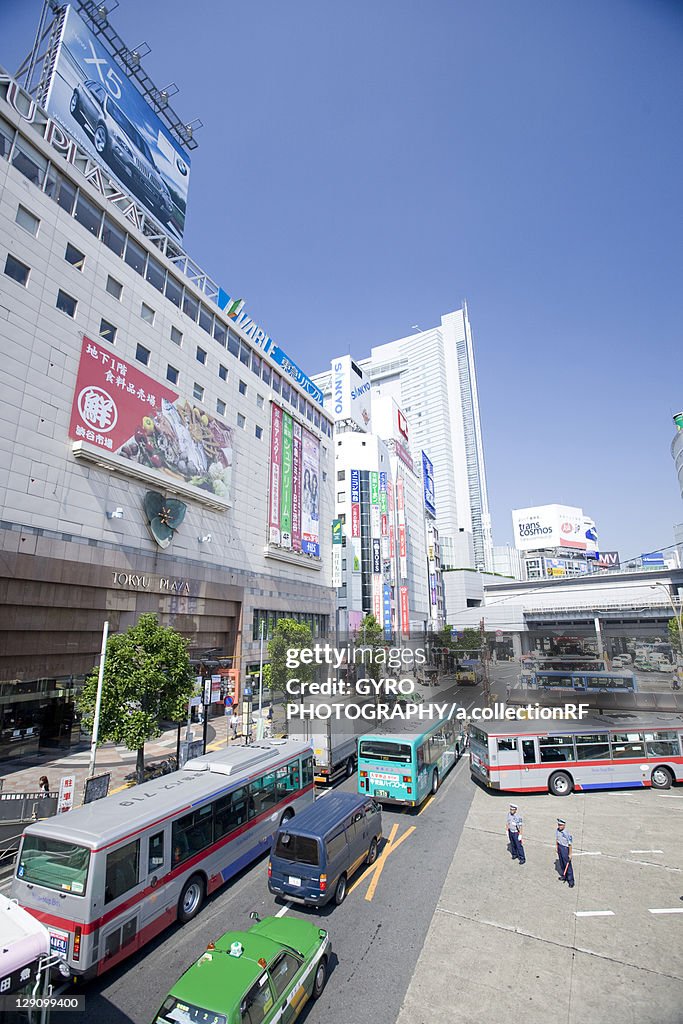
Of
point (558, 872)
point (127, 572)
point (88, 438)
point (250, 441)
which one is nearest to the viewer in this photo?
point (558, 872)

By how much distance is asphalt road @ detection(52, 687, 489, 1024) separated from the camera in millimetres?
7727

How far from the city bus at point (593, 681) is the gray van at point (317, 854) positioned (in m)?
28.6

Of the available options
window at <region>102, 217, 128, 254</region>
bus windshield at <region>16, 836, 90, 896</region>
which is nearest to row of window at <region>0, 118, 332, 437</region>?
window at <region>102, 217, 128, 254</region>

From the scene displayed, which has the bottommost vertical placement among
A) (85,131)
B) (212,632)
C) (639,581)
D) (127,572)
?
(212,632)

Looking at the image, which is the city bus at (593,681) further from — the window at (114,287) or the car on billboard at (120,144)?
the car on billboard at (120,144)

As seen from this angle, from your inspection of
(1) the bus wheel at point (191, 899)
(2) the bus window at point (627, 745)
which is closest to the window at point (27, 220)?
(1) the bus wheel at point (191, 899)

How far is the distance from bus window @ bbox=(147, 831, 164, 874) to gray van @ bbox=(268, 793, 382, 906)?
8.33 feet

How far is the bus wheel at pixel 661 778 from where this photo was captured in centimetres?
1883

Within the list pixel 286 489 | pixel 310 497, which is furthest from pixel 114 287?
pixel 310 497

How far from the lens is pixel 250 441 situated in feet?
144

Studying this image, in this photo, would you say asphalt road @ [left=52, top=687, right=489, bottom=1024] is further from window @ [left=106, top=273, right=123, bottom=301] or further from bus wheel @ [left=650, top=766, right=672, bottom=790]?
window @ [left=106, top=273, right=123, bottom=301]

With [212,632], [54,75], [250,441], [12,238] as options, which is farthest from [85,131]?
[212,632]

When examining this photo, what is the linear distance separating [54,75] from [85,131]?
346 centimetres

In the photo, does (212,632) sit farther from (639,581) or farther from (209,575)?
(639,581)
